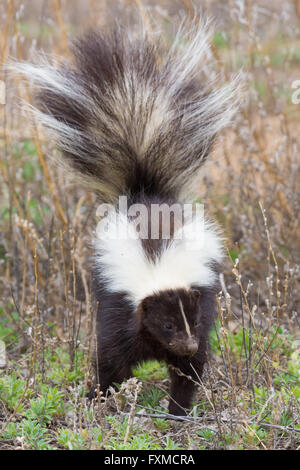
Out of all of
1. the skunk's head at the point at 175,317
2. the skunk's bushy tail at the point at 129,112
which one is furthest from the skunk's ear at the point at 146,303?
the skunk's bushy tail at the point at 129,112

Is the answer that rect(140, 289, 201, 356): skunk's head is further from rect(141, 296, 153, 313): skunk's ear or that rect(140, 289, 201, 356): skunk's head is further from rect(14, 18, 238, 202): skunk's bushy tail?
rect(14, 18, 238, 202): skunk's bushy tail

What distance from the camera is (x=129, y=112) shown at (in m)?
3.86

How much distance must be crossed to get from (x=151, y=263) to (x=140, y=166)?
76 cm

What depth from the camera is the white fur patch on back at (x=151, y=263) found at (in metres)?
3.43

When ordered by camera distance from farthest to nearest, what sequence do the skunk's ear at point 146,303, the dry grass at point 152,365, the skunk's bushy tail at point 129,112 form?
the skunk's bushy tail at point 129,112 < the skunk's ear at point 146,303 < the dry grass at point 152,365

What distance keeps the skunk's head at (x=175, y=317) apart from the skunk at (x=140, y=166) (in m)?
0.01

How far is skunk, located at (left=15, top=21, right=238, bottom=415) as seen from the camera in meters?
3.51

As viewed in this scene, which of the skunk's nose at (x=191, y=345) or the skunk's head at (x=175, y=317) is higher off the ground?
the skunk's head at (x=175, y=317)

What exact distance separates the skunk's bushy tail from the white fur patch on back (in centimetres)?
34

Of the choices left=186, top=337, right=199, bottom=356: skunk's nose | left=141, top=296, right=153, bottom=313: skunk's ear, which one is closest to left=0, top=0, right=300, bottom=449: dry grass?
left=186, top=337, right=199, bottom=356: skunk's nose

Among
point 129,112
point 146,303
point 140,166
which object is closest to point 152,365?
point 146,303

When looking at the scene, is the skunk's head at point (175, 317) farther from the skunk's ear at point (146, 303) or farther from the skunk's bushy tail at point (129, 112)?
the skunk's bushy tail at point (129, 112)

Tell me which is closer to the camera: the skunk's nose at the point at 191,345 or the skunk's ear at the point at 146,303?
the skunk's nose at the point at 191,345

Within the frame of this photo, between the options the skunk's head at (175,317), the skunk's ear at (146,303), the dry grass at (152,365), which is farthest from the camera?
the skunk's ear at (146,303)
